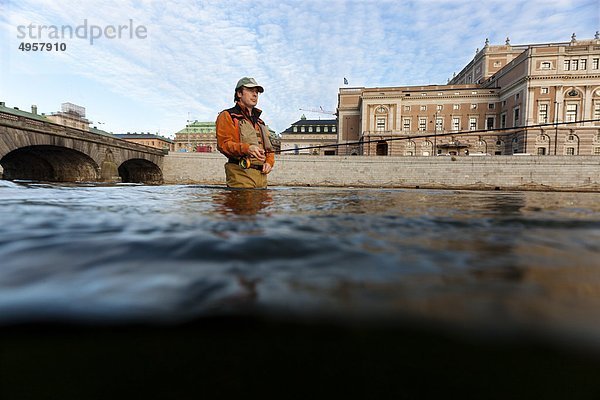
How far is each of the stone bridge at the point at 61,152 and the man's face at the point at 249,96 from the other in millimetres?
17900

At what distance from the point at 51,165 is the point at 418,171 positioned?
32616 millimetres

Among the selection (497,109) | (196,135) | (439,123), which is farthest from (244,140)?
(196,135)

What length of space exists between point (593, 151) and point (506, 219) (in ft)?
169

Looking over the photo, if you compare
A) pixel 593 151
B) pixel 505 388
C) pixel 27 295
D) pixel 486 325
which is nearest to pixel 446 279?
pixel 486 325

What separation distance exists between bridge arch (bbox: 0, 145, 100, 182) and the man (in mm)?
20617

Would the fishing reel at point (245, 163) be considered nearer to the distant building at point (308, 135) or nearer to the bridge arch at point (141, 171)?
the bridge arch at point (141, 171)

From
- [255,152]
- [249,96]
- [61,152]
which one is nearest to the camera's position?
Result: [255,152]

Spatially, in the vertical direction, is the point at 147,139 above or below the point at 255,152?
above

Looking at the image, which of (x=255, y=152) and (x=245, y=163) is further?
(x=245, y=163)

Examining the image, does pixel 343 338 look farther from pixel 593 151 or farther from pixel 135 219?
pixel 593 151

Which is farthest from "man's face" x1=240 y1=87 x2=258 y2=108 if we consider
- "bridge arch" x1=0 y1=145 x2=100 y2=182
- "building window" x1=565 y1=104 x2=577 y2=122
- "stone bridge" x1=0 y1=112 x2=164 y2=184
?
"building window" x1=565 y1=104 x2=577 y2=122

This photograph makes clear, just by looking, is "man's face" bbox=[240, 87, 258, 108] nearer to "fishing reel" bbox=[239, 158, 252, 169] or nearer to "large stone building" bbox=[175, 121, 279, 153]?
"fishing reel" bbox=[239, 158, 252, 169]

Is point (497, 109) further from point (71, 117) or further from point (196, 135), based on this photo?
point (71, 117)

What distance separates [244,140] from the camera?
684 cm
